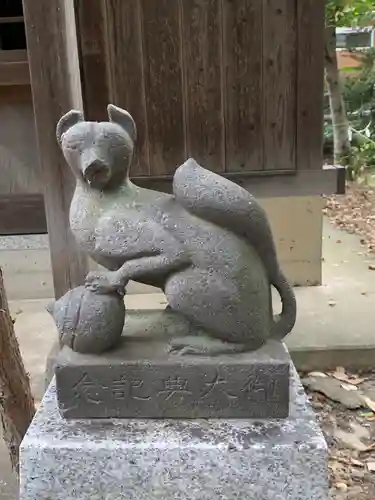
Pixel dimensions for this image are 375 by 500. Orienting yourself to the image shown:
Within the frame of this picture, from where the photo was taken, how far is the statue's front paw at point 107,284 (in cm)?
181

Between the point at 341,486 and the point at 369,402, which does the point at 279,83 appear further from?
the point at 341,486

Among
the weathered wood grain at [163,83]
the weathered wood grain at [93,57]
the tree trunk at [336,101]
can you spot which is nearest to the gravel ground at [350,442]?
the weathered wood grain at [163,83]

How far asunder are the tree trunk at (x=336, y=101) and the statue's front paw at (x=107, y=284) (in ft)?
19.9

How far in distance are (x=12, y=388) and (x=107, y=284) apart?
970mm

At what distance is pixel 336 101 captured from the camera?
8.09m

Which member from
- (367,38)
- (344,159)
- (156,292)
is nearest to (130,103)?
(156,292)

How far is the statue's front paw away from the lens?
1.81m

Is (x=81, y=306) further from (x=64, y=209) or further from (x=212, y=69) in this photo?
(x=212, y=69)

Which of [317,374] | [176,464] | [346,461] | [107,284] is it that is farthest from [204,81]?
[176,464]

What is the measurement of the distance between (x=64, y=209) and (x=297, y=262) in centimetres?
218

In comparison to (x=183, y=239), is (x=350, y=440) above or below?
below

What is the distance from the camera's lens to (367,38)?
14.5m

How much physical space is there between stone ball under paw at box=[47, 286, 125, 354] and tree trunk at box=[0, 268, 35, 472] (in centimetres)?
69

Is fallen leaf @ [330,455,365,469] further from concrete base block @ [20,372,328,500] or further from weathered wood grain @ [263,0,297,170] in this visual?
weathered wood grain @ [263,0,297,170]
